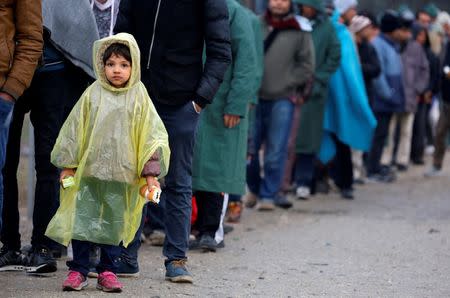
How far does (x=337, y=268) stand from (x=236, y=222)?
8.66ft

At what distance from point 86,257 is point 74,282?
149 mm

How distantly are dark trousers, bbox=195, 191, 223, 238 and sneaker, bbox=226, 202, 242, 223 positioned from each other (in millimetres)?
1623

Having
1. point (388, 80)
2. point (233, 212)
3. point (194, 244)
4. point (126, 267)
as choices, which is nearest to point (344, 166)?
point (388, 80)

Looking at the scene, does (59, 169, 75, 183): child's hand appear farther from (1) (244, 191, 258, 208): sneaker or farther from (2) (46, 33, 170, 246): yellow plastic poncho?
(1) (244, 191, 258, 208): sneaker

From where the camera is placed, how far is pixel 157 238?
30.7 ft

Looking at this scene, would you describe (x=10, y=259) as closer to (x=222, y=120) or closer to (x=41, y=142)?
(x=41, y=142)

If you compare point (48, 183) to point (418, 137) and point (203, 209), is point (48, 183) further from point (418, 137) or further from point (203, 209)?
point (418, 137)

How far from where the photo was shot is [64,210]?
23.2 ft

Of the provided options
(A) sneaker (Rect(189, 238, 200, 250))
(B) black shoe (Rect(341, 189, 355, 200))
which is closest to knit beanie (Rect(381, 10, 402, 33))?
(B) black shoe (Rect(341, 189, 355, 200))

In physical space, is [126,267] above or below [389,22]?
below

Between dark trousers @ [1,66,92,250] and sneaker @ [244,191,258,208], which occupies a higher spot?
dark trousers @ [1,66,92,250]

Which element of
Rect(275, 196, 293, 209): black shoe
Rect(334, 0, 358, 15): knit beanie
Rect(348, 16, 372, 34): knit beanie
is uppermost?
Rect(334, 0, 358, 15): knit beanie

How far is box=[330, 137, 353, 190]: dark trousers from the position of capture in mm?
14055

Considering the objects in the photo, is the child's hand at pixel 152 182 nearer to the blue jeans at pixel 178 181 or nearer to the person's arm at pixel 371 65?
the blue jeans at pixel 178 181
